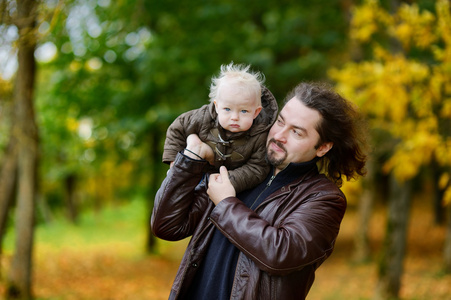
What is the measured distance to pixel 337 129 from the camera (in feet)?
7.20

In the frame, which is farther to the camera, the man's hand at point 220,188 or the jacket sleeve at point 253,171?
the jacket sleeve at point 253,171

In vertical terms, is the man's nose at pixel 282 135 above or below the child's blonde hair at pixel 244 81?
below

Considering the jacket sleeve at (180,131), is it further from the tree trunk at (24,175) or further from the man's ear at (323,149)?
the tree trunk at (24,175)

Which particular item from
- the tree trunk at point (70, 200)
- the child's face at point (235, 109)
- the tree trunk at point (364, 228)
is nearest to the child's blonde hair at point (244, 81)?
the child's face at point (235, 109)

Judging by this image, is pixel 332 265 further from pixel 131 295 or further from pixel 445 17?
pixel 445 17

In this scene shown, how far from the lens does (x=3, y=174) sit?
26.0ft

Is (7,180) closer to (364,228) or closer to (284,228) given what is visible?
(284,228)

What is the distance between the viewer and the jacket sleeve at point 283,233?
187cm

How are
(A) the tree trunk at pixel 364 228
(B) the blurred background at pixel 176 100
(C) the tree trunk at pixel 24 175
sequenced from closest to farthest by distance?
(B) the blurred background at pixel 176 100 < (C) the tree trunk at pixel 24 175 < (A) the tree trunk at pixel 364 228

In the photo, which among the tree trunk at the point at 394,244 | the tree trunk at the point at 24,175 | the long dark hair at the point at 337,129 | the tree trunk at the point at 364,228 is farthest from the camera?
the tree trunk at the point at 364,228

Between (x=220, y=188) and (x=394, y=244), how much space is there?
695 centimetres

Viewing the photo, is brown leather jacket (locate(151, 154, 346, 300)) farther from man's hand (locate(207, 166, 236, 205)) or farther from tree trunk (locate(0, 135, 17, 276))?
tree trunk (locate(0, 135, 17, 276))

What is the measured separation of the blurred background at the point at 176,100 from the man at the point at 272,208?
9.87 feet

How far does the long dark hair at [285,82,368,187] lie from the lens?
2.17 metres
